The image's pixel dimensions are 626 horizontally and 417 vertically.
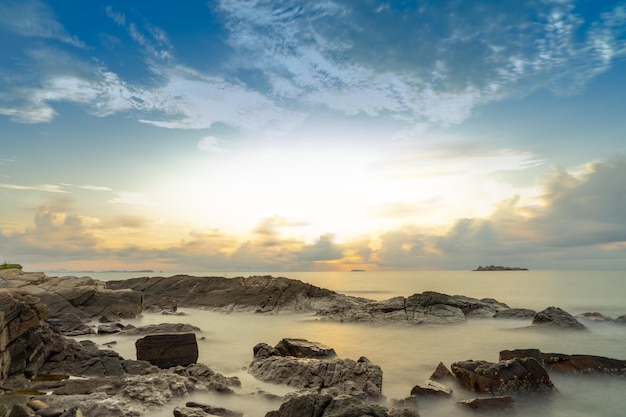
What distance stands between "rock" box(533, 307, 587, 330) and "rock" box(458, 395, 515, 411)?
67.9ft

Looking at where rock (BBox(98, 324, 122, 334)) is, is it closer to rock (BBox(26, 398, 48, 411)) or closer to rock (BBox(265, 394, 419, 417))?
rock (BBox(26, 398, 48, 411))

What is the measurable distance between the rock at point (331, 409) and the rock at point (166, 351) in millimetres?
7961

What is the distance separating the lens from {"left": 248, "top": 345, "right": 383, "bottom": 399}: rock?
1302cm

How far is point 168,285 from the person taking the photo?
55.5 metres

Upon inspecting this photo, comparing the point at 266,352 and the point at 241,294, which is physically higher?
the point at 241,294

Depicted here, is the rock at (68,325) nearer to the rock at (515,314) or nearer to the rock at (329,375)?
the rock at (329,375)

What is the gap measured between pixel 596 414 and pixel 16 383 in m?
18.3

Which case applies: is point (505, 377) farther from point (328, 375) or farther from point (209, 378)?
point (209, 378)

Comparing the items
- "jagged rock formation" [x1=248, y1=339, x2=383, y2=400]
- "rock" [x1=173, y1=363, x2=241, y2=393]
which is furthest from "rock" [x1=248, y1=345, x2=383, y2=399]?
"rock" [x1=173, y1=363, x2=241, y2=393]

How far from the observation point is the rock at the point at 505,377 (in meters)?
13.6

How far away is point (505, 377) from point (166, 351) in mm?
12514

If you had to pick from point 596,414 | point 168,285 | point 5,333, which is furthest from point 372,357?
point 168,285

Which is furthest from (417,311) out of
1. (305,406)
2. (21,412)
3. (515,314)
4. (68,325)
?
(21,412)

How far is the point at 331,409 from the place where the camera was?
8.90 metres
